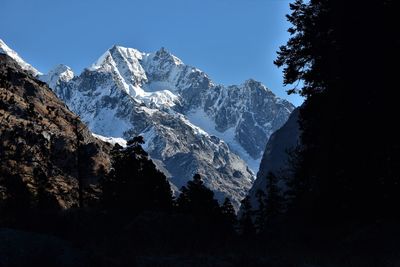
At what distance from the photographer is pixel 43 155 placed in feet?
151

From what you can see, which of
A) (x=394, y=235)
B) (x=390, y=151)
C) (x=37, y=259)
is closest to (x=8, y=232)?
(x=37, y=259)

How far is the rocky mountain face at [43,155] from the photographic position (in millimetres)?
40844

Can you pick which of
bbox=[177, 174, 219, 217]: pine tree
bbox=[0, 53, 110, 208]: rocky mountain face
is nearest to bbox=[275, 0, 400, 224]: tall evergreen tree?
bbox=[0, 53, 110, 208]: rocky mountain face

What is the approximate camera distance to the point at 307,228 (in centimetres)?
2152

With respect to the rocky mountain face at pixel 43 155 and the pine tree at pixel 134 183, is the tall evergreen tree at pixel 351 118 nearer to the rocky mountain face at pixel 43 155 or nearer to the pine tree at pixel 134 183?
the rocky mountain face at pixel 43 155

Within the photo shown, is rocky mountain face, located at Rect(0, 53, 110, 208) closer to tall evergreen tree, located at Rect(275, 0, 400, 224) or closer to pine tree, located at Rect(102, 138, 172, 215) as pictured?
pine tree, located at Rect(102, 138, 172, 215)

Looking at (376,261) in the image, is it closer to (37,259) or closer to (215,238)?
(215,238)

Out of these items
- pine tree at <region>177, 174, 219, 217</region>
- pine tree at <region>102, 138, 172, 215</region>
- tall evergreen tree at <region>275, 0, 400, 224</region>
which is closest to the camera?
tall evergreen tree at <region>275, 0, 400, 224</region>

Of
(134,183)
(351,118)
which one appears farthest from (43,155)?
(351,118)

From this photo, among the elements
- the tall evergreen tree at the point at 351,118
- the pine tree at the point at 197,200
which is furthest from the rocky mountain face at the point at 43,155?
the tall evergreen tree at the point at 351,118

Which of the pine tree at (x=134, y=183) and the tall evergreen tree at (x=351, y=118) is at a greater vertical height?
the pine tree at (x=134, y=183)

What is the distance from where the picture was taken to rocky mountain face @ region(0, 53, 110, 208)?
40844 millimetres

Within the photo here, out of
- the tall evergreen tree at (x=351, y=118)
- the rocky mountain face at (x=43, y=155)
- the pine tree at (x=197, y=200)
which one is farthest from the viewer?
the pine tree at (x=197, y=200)

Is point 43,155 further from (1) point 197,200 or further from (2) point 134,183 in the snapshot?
(1) point 197,200
